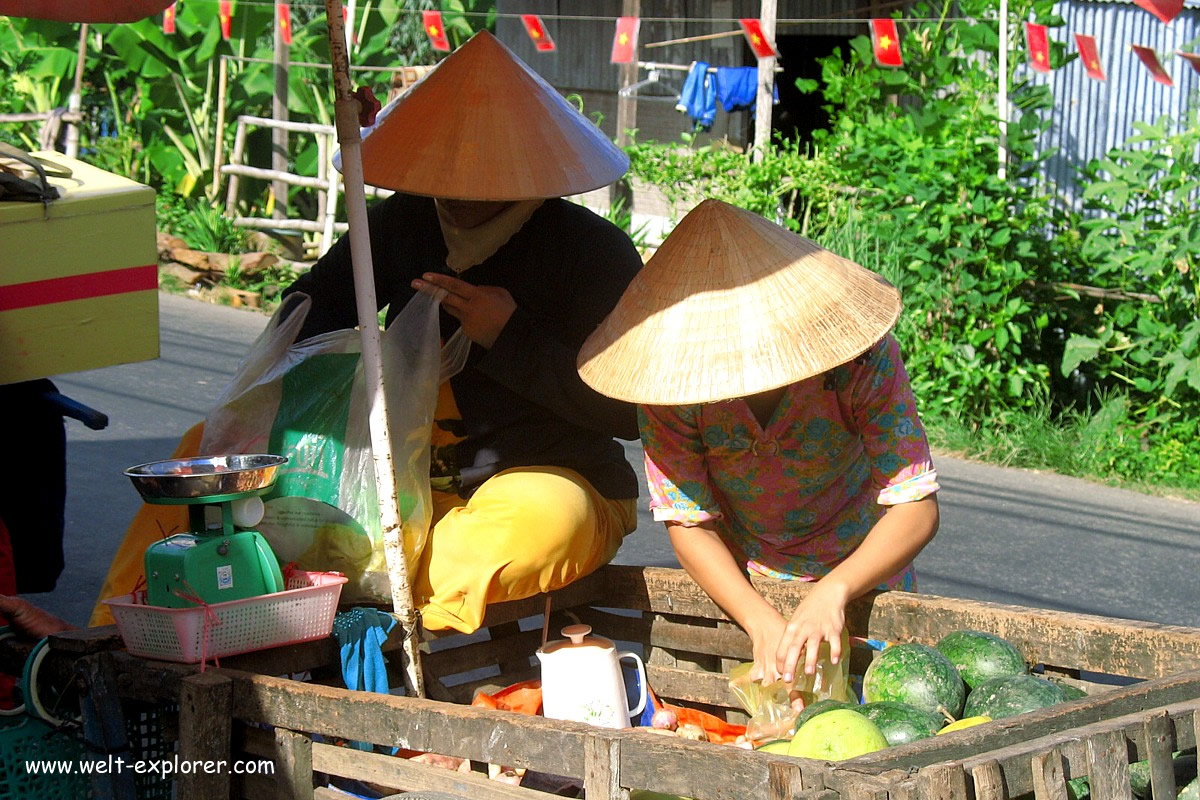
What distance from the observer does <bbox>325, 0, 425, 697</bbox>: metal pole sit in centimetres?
242

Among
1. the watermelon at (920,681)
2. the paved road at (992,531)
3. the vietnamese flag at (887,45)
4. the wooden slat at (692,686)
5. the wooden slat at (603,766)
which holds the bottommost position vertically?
the paved road at (992,531)

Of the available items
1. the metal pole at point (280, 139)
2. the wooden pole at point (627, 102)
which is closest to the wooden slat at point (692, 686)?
the wooden pole at point (627, 102)

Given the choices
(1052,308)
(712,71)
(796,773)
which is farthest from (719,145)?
(796,773)

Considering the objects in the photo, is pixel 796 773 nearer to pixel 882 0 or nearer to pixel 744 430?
pixel 744 430

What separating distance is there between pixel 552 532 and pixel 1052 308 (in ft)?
15.8

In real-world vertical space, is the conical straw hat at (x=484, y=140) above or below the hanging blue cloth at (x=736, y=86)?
below

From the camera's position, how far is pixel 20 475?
3266 millimetres

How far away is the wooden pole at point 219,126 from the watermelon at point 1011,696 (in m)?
10.8

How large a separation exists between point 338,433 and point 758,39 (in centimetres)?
676

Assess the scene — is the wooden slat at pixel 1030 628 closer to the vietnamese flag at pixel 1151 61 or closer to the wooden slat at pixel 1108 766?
the wooden slat at pixel 1108 766

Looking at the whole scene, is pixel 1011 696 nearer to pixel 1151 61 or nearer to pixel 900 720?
pixel 900 720

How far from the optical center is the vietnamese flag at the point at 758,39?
8.65 meters

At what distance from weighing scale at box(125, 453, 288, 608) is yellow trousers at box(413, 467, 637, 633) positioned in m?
0.41

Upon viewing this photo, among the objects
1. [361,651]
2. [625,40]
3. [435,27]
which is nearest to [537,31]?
[625,40]
